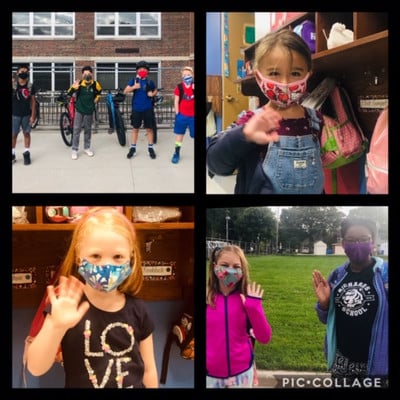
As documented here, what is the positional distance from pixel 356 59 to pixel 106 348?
193 cm

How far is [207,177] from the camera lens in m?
3.77

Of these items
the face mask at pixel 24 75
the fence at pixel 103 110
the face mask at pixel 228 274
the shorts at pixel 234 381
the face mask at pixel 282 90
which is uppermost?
the face mask at pixel 24 75

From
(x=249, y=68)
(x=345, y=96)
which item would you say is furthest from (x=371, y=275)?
(x=249, y=68)

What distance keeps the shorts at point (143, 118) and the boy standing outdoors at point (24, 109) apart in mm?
517

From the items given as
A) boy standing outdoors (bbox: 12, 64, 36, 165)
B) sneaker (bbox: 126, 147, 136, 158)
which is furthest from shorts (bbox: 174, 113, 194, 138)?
boy standing outdoors (bbox: 12, 64, 36, 165)

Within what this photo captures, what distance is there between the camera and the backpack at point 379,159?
12.3ft

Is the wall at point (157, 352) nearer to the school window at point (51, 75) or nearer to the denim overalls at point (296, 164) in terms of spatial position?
the denim overalls at point (296, 164)

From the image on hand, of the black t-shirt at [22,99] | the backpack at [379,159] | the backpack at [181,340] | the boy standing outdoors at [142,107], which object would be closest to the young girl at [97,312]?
the backpack at [181,340]

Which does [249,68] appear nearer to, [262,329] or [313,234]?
[313,234]

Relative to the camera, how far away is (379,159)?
3756 mm

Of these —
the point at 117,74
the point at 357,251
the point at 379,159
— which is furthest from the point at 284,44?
the point at 357,251

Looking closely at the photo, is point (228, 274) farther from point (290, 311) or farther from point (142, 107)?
point (142, 107)

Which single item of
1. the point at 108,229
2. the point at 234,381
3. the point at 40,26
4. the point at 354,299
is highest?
the point at 40,26

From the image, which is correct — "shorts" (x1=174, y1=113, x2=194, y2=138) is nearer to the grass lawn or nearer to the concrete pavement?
the concrete pavement
